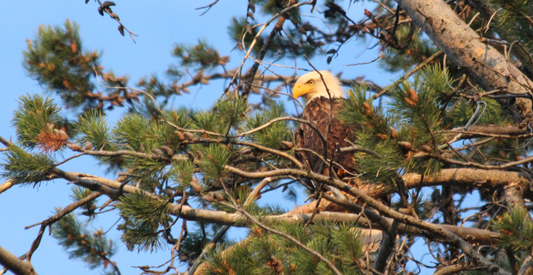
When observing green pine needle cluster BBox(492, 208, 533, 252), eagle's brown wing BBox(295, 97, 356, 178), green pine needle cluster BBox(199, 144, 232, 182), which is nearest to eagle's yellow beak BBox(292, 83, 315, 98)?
eagle's brown wing BBox(295, 97, 356, 178)

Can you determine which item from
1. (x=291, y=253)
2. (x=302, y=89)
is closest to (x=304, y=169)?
(x=291, y=253)

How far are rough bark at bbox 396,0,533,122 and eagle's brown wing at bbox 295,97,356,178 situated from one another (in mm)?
797

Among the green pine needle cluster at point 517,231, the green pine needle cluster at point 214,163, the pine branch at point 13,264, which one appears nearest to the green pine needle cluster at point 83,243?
the pine branch at point 13,264

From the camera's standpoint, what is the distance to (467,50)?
10.4 feet

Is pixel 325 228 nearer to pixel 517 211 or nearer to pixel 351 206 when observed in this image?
pixel 351 206

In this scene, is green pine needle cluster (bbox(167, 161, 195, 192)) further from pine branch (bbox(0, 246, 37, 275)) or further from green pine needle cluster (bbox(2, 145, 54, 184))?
pine branch (bbox(0, 246, 37, 275))

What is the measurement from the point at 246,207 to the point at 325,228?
38 cm

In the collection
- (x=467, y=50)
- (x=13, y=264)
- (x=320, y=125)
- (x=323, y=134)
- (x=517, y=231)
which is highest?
(x=467, y=50)

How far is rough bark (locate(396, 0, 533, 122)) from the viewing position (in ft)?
9.78

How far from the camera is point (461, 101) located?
12.1 feet

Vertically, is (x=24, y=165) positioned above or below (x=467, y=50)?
below

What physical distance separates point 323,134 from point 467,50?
4.29 ft

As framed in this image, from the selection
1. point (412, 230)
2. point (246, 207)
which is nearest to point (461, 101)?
point (412, 230)

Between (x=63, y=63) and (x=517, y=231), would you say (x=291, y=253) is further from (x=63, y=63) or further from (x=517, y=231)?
(x=63, y=63)
